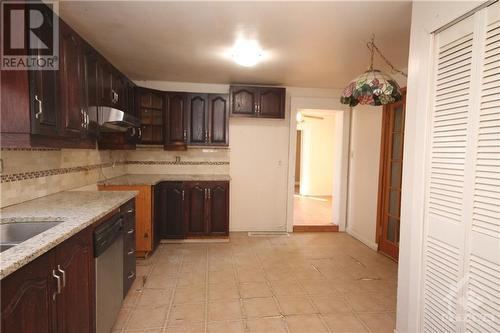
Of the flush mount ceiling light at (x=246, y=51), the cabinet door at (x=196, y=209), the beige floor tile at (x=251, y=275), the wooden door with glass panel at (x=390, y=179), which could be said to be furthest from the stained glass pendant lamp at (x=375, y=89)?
the cabinet door at (x=196, y=209)

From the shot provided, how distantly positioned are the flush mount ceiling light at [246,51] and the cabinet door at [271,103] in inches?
46.5

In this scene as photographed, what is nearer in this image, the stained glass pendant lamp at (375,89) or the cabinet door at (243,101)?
the stained glass pendant lamp at (375,89)

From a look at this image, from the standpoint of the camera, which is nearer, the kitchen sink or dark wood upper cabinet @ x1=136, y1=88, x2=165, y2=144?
the kitchen sink

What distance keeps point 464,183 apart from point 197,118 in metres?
3.38

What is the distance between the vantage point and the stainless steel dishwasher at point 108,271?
1.75 m

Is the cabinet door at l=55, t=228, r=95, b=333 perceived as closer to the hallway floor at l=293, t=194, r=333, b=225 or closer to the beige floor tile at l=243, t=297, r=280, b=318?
the beige floor tile at l=243, t=297, r=280, b=318

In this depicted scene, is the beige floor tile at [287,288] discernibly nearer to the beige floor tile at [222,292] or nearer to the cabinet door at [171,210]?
the beige floor tile at [222,292]

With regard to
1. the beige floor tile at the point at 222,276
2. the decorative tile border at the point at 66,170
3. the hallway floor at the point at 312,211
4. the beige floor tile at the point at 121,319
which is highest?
the decorative tile border at the point at 66,170

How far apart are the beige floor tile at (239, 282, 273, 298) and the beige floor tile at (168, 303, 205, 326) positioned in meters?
0.43

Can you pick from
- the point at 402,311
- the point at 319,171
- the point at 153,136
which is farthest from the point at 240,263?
the point at 319,171

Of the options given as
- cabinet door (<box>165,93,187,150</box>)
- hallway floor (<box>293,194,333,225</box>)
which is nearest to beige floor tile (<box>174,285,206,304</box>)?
cabinet door (<box>165,93,187,150</box>)

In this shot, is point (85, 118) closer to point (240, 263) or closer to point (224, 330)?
point (224, 330)

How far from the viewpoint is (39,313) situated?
121 centimetres

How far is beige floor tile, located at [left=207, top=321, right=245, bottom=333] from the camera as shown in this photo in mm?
2090
